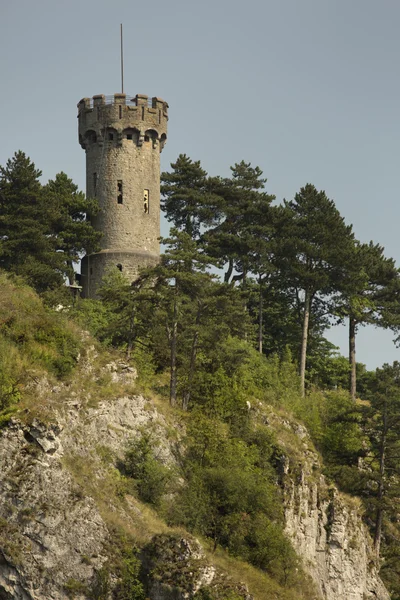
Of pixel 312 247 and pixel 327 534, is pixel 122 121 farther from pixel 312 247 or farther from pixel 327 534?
pixel 327 534

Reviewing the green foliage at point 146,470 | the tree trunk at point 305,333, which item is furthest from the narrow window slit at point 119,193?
the green foliage at point 146,470

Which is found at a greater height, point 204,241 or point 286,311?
point 204,241

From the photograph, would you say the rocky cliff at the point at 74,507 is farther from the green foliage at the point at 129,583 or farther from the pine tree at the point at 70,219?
the pine tree at the point at 70,219

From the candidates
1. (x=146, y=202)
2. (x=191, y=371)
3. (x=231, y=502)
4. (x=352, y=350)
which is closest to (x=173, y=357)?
(x=191, y=371)

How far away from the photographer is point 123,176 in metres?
60.1

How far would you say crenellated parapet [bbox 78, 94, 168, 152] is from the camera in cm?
6057

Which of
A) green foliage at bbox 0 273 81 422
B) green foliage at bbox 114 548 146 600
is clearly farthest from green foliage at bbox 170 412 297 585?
green foliage at bbox 0 273 81 422

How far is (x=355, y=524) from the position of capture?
46.1 meters

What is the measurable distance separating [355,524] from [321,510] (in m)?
1.99

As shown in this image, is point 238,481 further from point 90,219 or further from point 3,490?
point 90,219

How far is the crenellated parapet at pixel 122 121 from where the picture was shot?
60.6 metres

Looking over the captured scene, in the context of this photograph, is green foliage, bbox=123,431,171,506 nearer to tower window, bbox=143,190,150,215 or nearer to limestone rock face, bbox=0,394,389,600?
limestone rock face, bbox=0,394,389,600

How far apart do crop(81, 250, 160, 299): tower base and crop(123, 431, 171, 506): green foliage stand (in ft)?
65.7

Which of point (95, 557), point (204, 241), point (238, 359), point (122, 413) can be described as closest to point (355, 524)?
point (238, 359)
